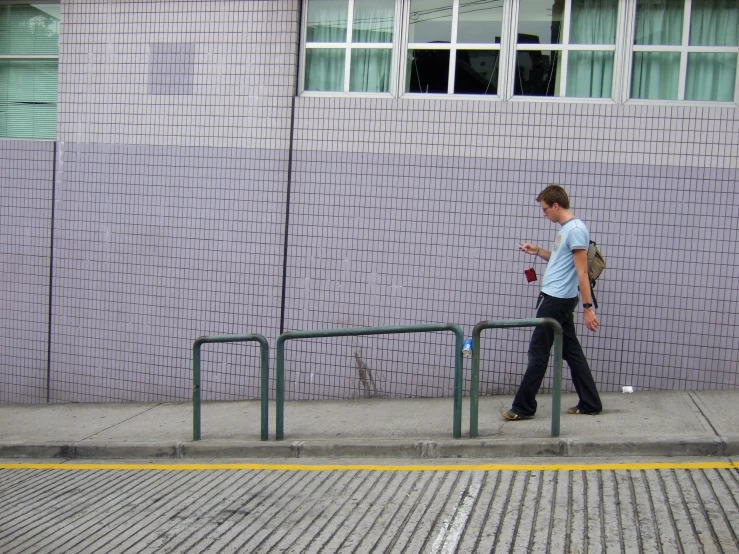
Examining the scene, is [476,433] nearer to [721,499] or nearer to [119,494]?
[721,499]

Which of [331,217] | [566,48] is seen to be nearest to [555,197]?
[566,48]

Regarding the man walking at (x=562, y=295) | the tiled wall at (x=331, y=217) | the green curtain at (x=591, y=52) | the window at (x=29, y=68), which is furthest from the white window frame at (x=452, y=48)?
the window at (x=29, y=68)

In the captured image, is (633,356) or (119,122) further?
(119,122)

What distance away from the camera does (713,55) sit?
7.77 metres

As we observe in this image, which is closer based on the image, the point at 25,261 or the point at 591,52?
the point at 591,52

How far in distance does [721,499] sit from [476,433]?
6.12 feet

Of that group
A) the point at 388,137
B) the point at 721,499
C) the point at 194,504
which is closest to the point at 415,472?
the point at 194,504

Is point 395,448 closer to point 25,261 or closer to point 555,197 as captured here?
→ point 555,197

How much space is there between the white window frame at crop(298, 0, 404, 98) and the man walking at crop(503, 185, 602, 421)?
2524 mm

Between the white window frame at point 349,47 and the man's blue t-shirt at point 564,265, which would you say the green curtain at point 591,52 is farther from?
the man's blue t-shirt at point 564,265

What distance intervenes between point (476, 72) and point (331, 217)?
1.99 m

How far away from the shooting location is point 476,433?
6316mm

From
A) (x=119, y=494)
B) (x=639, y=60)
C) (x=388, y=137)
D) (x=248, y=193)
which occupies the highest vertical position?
(x=639, y=60)

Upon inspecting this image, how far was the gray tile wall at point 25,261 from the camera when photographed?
9.48m
